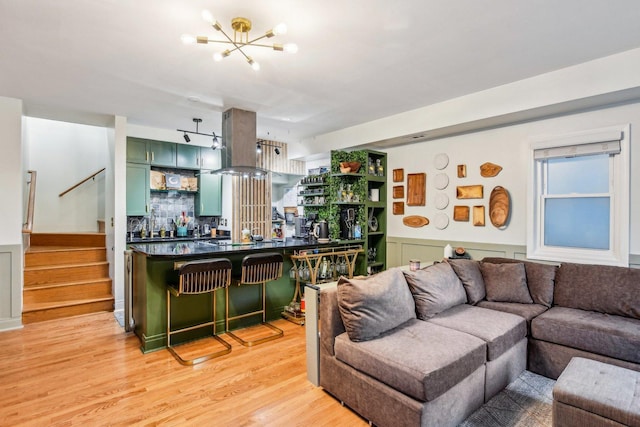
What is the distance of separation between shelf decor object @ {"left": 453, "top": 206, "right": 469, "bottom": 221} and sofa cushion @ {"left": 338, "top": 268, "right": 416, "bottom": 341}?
2296 millimetres

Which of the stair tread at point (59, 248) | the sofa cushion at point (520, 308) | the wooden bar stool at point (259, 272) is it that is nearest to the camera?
the sofa cushion at point (520, 308)

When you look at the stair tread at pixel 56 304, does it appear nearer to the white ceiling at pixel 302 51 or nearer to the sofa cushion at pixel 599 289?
the white ceiling at pixel 302 51

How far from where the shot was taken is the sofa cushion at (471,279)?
10.6 ft

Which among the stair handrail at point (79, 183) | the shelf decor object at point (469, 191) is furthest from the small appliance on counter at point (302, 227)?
the stair handrail at point (79, 183)

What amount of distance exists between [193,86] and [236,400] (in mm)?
3094

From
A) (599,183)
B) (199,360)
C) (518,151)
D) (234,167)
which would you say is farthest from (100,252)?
(599,183)

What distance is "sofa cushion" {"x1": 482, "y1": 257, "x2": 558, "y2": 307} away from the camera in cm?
316

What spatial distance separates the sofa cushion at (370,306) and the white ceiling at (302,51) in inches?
75.8

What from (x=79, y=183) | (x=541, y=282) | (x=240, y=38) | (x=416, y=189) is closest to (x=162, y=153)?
(x=79, y=183)

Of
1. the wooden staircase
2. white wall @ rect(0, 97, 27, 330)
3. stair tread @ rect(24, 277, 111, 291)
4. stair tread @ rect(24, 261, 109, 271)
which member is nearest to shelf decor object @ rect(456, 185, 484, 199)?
the wooden staircase

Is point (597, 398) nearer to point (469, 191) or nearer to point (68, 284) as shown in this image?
point (469, 191)

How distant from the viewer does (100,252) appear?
5195 mm

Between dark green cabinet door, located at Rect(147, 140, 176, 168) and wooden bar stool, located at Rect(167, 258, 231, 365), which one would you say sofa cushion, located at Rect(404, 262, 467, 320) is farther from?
dark green cabinet door, located at Rect(147, 140, 176, 168)

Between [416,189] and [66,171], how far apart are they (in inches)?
242
